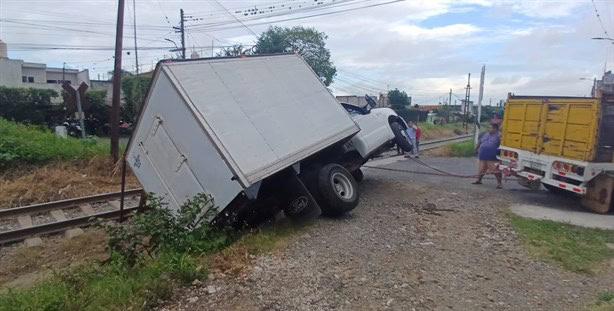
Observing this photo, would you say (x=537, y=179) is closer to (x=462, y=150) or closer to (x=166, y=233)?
(x=166, y=233)

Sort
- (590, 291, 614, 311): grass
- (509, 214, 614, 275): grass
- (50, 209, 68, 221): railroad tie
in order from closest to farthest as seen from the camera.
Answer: (590, 291, 614, 311): grass
(509, 214, 614, 275): grass
(50, 209, 68, 221): railroad tie

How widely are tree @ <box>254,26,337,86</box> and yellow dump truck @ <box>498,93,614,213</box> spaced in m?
34.4

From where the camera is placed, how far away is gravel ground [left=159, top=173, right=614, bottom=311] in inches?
165

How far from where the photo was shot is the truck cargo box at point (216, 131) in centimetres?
565

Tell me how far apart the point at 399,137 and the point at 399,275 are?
229 inches

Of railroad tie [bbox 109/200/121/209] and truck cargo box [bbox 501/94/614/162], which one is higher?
truck cargo box [bbox 501/94/614/162]

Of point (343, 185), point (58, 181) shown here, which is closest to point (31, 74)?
point (58, 181)

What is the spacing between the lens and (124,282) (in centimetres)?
427

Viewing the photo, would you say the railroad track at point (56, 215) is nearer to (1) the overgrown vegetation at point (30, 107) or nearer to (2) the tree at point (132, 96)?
(1) the overgrown vegetation at point (30, 107)

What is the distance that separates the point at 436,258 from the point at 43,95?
24319 mm

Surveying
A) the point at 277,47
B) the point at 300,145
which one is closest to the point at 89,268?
the point at 300,145

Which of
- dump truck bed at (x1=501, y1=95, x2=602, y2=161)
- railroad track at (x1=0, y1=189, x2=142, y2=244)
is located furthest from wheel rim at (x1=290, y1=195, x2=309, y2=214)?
dump truck bed at (x1=501, y1=95, x2=602, y2=161)

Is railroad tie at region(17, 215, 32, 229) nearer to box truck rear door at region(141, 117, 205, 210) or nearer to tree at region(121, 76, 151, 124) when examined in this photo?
box truck rear door at region(141, 117, 205, 210)

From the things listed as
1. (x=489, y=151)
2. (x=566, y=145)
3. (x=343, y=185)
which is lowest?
(x=343, y=185)
